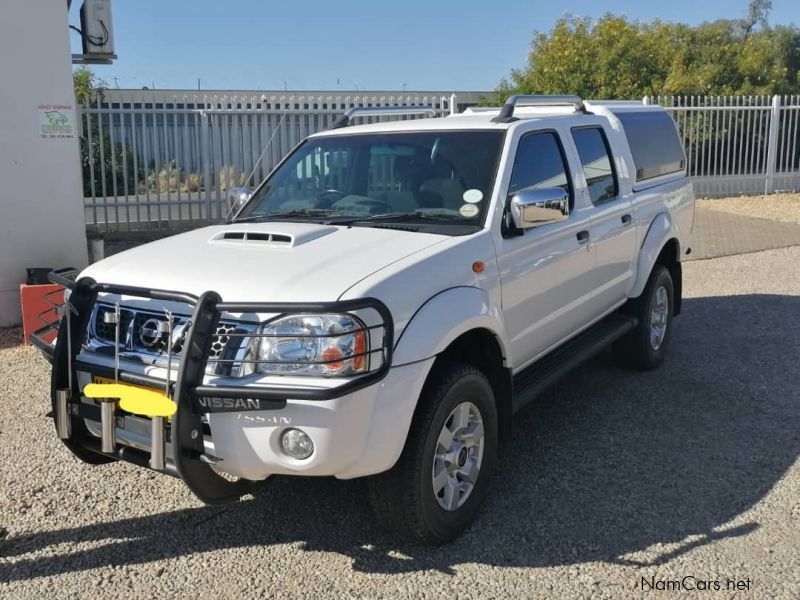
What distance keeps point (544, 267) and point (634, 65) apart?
18838 mm

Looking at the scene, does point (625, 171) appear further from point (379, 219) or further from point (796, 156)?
point (796, 156)

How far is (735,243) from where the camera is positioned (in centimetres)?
1283

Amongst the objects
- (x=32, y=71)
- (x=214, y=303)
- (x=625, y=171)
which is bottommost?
(x=214, y=303)

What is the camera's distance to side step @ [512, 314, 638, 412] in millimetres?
4434

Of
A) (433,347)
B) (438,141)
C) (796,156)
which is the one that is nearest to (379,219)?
(438,141)

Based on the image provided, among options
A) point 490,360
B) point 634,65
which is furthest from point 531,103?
point 634,65

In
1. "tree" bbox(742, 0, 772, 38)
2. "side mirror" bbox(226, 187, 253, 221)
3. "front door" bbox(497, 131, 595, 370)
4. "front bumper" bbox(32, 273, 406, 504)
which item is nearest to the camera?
"front bumper" bbox(32, 273, 406, 504)

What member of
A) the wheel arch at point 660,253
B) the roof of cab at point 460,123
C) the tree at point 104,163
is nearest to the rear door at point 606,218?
the wheel arch at point 660,253

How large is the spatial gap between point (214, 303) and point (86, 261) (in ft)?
19.2

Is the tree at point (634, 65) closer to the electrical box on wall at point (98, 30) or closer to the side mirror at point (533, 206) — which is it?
the electrical box on wall at point (98, 30)

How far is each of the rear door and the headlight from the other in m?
2.56

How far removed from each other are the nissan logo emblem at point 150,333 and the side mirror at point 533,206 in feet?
6.17

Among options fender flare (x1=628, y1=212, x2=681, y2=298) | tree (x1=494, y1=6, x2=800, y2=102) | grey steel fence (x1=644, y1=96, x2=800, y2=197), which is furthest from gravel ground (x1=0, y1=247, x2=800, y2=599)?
tree (x1=494, y1=6, x2=800, y2=102)

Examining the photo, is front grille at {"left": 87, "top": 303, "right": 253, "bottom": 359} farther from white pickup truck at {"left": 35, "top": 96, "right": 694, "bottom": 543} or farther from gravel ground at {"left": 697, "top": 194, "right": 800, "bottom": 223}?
gravel ground at {"left": 697, "top": 194, "right": 800, "bottom": 223}
